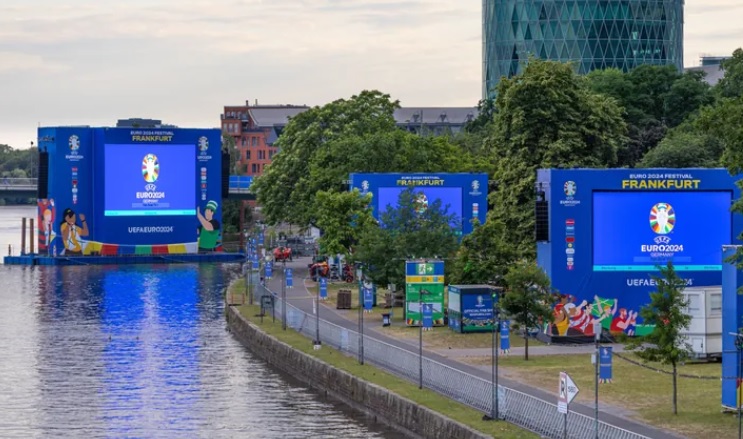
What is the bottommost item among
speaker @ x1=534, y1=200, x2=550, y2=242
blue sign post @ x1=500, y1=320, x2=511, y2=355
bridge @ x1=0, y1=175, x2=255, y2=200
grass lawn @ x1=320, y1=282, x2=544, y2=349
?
grass lawn @ x1=320, y1=282, x2=544, y2=349

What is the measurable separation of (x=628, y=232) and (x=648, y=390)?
605 inches

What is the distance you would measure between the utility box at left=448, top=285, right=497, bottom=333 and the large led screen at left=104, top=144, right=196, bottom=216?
69842mm

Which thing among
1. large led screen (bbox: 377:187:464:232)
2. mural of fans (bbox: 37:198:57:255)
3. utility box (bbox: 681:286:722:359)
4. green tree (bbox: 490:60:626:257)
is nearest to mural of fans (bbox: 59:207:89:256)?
mural of fans (bbox: 37:198:57:255)

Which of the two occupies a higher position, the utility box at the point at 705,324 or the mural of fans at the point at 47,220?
the mural of fans at the point at 47,220

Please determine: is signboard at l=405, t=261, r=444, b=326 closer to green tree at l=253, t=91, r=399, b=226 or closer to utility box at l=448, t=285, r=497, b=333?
utility box at l=448, t=285, r=497, b=333

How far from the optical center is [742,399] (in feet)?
124

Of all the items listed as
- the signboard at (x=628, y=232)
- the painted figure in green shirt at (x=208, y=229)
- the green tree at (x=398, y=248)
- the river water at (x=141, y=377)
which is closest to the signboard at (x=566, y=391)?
the river water at (x=141, y=377)

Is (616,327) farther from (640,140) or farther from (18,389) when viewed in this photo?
(640,140)

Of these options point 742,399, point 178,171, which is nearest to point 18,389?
point 742,399

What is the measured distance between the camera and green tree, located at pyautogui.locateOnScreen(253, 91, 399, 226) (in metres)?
118

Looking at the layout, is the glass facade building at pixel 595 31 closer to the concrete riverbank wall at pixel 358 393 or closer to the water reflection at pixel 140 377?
the water reflection at pixel 140 377

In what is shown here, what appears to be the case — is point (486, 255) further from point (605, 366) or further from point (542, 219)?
point (605, 366)

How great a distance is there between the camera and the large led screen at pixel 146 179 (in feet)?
422

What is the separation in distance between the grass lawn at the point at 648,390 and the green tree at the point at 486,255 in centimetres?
1137
